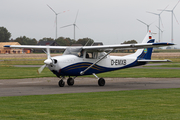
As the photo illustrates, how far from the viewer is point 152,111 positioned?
9.85 m

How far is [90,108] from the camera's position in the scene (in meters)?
10.5

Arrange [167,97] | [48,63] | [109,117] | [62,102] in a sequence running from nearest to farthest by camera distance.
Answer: [109,117], [62,102], [167,97], [48,63]

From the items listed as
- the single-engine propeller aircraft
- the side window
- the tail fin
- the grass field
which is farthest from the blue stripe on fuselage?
the grass field

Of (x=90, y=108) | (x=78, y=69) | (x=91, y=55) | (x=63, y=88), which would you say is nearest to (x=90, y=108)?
(x=90, y=108)

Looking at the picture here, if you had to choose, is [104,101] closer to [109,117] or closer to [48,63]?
[109,117]

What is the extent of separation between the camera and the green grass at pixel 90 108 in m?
9.05

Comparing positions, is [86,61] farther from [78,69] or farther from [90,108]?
[90,108]

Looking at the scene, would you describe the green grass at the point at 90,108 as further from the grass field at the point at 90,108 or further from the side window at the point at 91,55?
the side window at the point at 91,55

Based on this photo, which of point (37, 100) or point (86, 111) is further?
point (37, 100)

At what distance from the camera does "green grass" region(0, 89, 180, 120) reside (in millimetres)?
9055

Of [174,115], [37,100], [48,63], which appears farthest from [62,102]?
[48,63]

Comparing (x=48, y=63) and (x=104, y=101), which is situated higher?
(x=48, y=63)

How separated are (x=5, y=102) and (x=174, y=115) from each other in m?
6.35

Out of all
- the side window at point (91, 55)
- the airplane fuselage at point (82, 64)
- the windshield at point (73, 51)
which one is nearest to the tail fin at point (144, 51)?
the airplane fuselage at point (82, 64)
